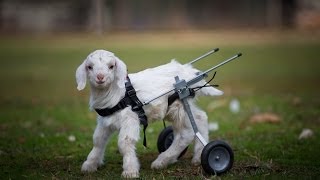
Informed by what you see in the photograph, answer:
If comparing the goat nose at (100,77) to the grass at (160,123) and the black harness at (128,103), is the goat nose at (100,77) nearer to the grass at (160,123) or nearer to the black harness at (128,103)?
the black harness at (128,103)

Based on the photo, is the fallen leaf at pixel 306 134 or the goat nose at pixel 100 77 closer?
the goat nose at pixel 100 77

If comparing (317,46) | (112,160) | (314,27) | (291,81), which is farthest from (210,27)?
(112,160)

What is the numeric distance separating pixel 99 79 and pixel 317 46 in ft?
64.7

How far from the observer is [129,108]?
20.6ft

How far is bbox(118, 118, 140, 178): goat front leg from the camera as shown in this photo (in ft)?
20.2

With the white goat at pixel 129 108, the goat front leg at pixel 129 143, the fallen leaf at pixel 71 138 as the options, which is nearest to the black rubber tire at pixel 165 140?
the white goat at pixel 129 108

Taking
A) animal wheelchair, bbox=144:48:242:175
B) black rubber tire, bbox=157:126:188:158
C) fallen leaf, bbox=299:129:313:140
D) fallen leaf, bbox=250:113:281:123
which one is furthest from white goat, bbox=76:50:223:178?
fallen leaf, bbox=250:113:281:123

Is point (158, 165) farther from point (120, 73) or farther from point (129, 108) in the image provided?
point (120, 73)

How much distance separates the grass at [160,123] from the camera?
6734 mm

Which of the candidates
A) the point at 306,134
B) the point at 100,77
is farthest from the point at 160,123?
the point at 100,77

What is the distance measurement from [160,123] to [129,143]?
3740 mm

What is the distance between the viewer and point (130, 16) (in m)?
34.1

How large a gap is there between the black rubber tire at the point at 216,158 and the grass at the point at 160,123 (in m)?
0.09

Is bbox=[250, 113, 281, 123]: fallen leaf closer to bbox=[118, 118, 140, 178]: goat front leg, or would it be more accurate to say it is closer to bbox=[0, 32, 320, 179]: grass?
bbox=[0, 32, 320, 179]: grass
